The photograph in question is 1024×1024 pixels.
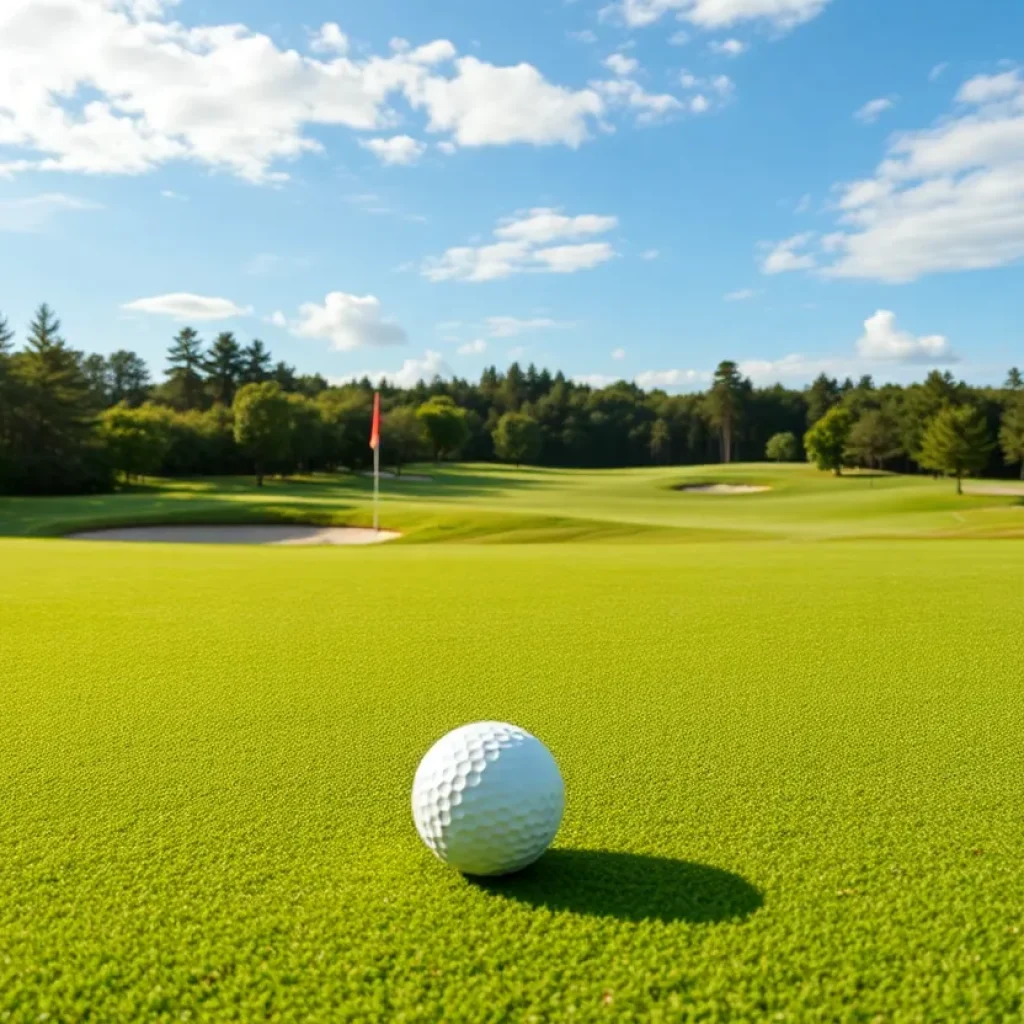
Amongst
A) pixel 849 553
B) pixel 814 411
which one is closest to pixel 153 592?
pixel 849 553

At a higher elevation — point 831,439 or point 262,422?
point 262,422

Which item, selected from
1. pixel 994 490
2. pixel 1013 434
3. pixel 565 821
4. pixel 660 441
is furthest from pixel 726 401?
pixel 565 821

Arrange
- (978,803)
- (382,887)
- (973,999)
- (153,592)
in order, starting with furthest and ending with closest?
(153,592) < (978,803) < (382,887) < (973,999)

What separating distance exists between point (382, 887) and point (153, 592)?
22.0 ft

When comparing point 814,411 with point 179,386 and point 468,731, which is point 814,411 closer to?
point 179,386

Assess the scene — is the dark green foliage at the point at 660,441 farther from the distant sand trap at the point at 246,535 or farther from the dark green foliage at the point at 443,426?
the distant sand trap at the point at 246,535

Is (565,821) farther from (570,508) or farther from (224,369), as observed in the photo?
(224,369)

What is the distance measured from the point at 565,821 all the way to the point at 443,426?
77939 millimetres

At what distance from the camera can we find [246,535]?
26.4 meters

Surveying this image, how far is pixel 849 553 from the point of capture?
Answer: 13.6 metres

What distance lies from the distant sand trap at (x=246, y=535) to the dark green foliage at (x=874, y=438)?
5413 cm

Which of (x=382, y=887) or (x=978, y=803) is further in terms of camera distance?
(x=978, y=803)

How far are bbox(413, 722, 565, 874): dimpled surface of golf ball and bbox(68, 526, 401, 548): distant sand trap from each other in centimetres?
2172

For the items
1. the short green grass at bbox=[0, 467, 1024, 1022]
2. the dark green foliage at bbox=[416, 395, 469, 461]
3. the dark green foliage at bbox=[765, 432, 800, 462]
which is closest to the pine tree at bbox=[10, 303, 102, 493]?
the dark green foliage at bbox=[416, 395, 469, 461]
